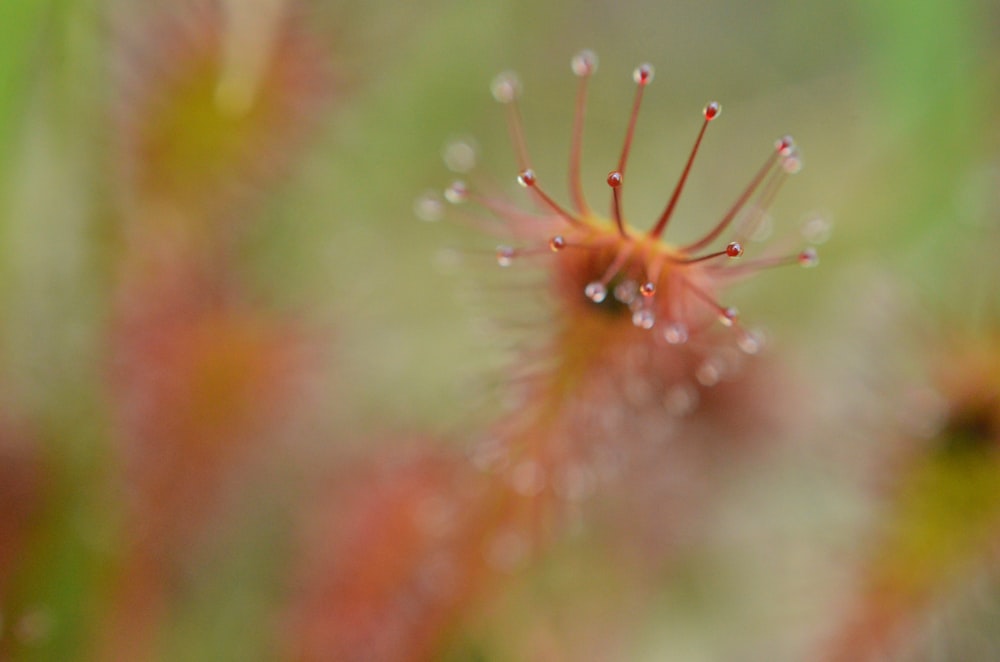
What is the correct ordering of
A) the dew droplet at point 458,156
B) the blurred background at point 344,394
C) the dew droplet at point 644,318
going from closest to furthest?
the dew droplet at point 644,318
the blurred background at point 344,394
the dew droplet at point 458,156

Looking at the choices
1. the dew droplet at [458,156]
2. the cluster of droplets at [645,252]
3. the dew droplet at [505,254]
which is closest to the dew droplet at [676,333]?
the cluster of droplets at [645,252]

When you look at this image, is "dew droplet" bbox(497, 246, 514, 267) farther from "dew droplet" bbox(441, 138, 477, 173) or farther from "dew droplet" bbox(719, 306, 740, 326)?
"dew droplet" bbox(441, 138, 477, 173)

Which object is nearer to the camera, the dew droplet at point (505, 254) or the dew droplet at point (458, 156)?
the dew droplet at point (505, 254)

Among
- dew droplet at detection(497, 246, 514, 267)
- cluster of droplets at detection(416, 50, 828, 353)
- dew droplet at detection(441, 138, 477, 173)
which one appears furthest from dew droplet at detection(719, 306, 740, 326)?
dew droplet at detection(441, 138, 477, 173)

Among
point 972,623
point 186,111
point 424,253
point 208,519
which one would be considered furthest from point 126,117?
point 972,623

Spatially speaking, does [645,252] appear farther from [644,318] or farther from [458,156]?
[458,156]

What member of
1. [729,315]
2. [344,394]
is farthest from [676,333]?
[344,394]

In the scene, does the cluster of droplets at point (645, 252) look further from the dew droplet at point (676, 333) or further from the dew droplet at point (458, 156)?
the dew droplet at point (458, 156)
